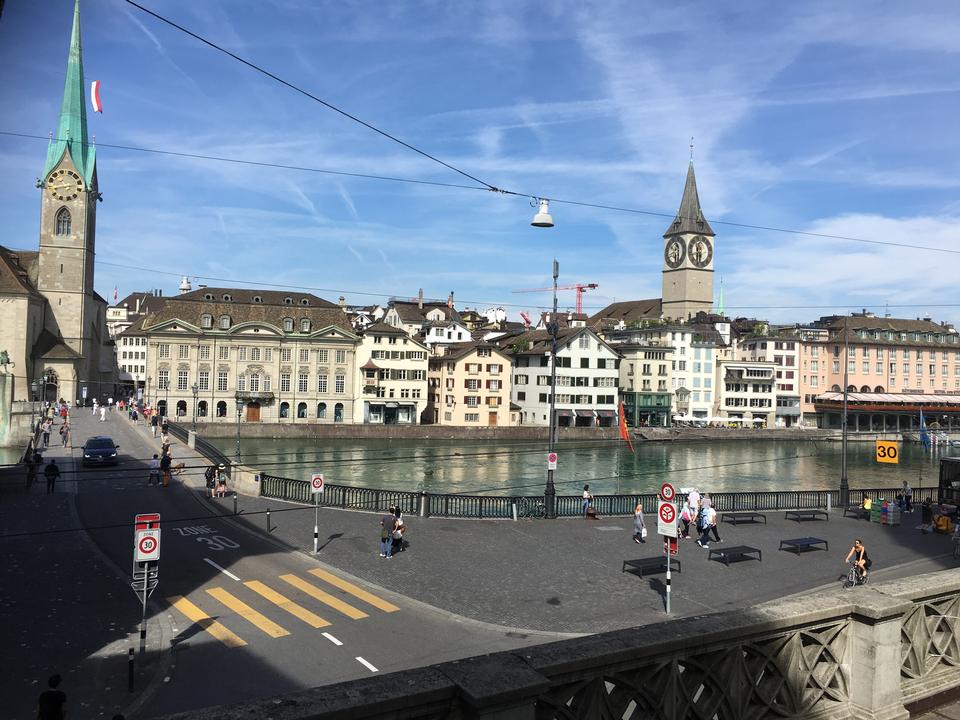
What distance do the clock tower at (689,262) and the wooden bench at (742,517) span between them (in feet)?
409

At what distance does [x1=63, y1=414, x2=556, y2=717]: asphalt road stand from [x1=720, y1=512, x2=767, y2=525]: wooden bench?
1532 cm

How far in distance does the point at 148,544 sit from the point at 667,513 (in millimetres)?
11115

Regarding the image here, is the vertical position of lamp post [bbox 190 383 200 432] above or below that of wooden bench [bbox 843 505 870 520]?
above

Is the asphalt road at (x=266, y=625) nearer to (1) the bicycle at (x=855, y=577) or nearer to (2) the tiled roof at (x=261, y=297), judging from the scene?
(1) the bicycle at (x=855, y=577)

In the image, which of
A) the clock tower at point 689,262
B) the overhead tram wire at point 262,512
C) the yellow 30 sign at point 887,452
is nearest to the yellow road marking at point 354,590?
the overhead tram wire at point 262,512

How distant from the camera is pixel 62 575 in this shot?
1920 centimetres

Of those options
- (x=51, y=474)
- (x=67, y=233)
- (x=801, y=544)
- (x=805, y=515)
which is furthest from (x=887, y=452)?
(x=67, y=233)

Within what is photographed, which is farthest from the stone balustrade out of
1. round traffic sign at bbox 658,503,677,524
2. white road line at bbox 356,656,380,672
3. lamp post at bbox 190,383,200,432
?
lamp post at bbox 190,383,200,432

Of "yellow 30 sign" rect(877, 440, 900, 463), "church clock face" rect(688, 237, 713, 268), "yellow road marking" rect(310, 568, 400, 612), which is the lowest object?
"yellow road marking" rect(310, 568, 400, 612)

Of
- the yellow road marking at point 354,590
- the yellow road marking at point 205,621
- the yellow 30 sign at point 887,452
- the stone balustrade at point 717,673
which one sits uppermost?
the stone balustrade at point 717,673

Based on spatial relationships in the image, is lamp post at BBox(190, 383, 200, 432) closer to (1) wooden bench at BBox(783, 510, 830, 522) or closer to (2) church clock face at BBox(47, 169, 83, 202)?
(2) church clock face at BBox(47, 169, 83, 202)

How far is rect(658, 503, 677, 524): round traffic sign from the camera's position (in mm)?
17828

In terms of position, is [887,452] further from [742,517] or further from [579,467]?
[579,467]

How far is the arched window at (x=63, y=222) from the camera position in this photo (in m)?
88.4
